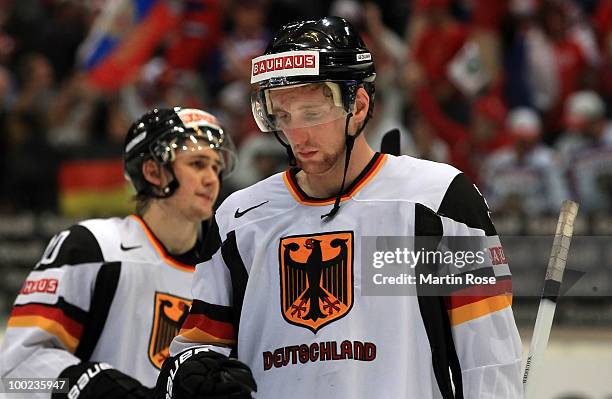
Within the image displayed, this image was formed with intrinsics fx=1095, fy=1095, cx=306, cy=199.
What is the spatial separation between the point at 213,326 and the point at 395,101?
A: 471 cm

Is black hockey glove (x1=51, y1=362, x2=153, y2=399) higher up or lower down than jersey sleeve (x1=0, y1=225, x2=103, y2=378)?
lower down

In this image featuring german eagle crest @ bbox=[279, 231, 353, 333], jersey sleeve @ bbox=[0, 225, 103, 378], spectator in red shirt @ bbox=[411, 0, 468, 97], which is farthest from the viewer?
spectator in red shirt @ bbox=[411, 0, 468, 97]

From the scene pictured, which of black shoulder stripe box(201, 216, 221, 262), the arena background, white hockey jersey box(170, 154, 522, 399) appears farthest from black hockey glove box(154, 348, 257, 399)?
the arena background

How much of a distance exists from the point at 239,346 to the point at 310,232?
1.10ft

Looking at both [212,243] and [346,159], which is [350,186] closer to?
[346,159]

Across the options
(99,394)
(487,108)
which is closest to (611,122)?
(487,108)

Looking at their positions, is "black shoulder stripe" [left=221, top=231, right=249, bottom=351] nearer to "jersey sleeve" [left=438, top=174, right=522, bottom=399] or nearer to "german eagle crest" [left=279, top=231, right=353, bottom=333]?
"german eagle crest" [left=279, top=231, right=353, bottom=333]

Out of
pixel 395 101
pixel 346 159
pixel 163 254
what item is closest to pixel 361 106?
pixel 346 159

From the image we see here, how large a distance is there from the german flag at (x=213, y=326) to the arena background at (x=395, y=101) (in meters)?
2.79

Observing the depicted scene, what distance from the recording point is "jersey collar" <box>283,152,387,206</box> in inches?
104

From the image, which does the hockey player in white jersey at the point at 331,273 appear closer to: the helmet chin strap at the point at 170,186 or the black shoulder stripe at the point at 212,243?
the black shoulder stripe at the point at 212,243

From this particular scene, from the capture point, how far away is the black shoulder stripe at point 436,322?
2508 millimetres

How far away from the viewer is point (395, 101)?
7.23 metres

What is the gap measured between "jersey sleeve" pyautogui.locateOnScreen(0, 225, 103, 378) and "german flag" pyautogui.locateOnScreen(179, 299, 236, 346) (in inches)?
34.0
